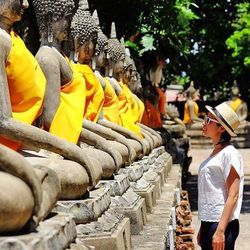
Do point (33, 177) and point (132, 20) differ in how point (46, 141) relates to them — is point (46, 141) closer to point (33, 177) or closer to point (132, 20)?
point (33, 177)

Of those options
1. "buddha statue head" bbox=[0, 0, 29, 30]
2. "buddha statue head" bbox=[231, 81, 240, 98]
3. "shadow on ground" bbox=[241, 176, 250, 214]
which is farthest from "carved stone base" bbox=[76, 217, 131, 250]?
"buddha statue head" bbox=[231, 81, 240, 98]

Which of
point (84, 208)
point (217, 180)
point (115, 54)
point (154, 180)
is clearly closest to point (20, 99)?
point (84, 208)

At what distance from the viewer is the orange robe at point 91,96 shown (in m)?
7.64

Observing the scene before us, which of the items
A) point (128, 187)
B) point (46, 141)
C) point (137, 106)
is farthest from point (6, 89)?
point (137, 106)

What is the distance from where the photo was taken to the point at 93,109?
7832mm

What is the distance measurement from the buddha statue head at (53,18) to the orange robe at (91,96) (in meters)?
1.47

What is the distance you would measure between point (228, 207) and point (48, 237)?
2189 mm

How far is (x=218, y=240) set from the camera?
18.0 ft

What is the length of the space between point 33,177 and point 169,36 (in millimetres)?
13885

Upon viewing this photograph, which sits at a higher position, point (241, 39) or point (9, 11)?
point (9, 11)

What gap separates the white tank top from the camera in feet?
18.4

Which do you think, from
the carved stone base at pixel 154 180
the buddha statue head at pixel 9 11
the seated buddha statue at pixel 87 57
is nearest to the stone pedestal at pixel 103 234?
the buddha statue head at pixel 9 11

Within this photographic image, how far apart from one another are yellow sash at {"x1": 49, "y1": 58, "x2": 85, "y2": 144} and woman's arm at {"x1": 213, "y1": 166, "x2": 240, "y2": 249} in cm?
112

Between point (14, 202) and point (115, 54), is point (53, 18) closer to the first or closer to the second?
point (14, 202)
